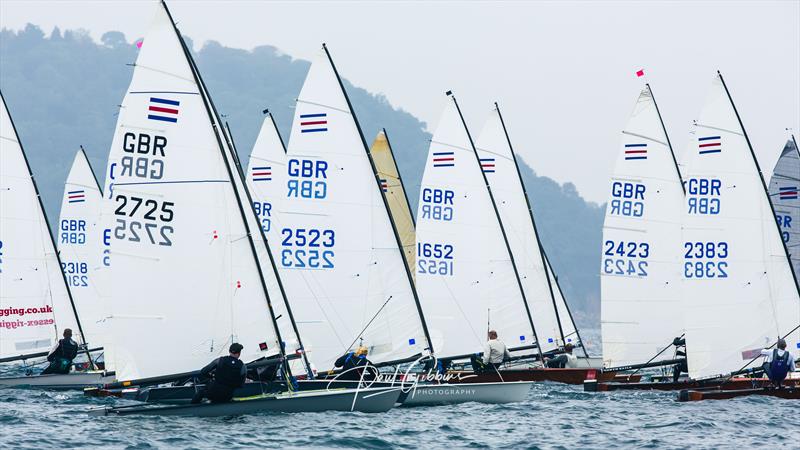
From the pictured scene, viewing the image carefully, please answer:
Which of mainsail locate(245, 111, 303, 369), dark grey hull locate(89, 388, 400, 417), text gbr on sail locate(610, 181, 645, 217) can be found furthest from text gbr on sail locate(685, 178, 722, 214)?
mainsail locate(245, 111, 303, 369)

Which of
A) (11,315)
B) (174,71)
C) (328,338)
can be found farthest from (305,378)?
(11,315)

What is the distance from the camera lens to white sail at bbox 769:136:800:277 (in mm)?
30594

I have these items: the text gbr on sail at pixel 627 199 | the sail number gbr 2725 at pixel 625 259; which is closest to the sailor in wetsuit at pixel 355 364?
the sail number gbr 2725 at pixel 625 259

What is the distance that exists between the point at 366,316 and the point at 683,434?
7.38 metres

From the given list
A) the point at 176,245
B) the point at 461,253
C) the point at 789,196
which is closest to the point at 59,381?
the point at 176,245

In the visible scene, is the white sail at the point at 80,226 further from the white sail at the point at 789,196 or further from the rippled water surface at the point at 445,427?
the white sail at the point at 789,196

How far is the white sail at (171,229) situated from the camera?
1988 cm

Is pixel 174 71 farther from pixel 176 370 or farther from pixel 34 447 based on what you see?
pixel 34 447

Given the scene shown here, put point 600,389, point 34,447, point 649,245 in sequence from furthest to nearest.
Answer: point 649,245, point 600,389, point 34,447

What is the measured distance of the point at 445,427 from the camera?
65.2 ft

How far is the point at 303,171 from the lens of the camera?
24.8 metres

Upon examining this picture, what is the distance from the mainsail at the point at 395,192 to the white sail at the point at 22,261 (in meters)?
9.02

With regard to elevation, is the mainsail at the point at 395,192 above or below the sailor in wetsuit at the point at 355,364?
above

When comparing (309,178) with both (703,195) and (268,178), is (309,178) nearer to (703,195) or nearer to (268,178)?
(268,178)
